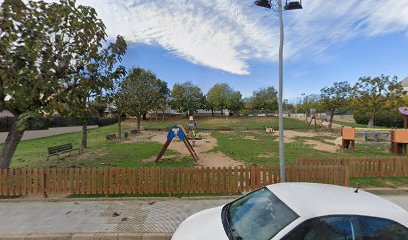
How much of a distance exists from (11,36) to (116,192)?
587cm

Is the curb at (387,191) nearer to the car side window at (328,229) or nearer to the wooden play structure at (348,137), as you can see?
the car side window at (328,229)

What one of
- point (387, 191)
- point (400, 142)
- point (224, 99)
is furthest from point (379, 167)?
point (224, 99)

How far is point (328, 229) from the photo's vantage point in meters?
2.30

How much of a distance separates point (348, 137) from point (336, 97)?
19.7 metres

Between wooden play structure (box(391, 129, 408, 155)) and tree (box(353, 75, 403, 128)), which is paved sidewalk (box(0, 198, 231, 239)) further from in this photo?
tree (box(353, 75, 403, 128))

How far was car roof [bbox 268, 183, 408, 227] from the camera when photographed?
2391 mm

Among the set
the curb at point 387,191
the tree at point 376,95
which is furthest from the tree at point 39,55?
the tree at point 376,95

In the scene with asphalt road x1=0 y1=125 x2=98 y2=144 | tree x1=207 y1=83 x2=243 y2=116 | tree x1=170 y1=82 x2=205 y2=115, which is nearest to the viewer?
asphalt road x1=0 y1=125 x2=98 y2=144

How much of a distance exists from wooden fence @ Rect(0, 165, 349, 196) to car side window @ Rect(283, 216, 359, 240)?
437cm

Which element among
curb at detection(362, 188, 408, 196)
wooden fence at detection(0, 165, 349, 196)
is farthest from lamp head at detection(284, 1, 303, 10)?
curb at detection(362, 188, 408, 196)

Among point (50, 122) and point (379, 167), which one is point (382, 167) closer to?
point (379, 167)

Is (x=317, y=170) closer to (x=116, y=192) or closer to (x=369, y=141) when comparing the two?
(x=116, y=192)

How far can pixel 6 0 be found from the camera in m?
7.07

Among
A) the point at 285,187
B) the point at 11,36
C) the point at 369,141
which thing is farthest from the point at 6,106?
the point at 369,141
